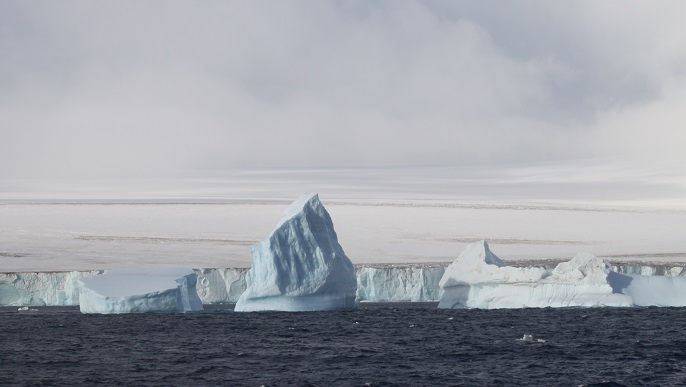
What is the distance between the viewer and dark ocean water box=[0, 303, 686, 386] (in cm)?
2536

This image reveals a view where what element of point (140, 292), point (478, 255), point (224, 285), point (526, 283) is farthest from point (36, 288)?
point (526, 283)

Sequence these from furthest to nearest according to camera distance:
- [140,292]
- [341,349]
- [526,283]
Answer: [526,283], [140,292], [341,349]

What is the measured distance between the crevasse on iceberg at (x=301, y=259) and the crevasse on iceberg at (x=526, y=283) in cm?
585

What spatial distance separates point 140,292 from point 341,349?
12.3 meters

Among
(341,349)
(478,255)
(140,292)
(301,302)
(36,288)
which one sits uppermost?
(478,255)

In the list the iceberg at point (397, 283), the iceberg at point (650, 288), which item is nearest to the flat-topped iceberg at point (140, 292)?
the iceberg at point (397, 283)

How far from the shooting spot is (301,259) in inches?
1661

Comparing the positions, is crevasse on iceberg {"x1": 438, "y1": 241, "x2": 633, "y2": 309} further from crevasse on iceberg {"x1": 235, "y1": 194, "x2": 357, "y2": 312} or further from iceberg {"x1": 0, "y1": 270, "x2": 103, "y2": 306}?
iceberg {"x1": 0, "y1": 270, "x2": 103, "y2": 306}

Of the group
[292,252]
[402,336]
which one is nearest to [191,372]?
[402,336]

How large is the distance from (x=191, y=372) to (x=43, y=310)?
31002mm

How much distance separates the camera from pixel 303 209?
4231 cm

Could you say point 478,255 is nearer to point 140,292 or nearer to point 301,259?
point 301,259

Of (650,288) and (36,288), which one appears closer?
(650,288)

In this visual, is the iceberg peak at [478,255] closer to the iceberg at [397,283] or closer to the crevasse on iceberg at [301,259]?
the crevasse on iceberg at [301,259]
